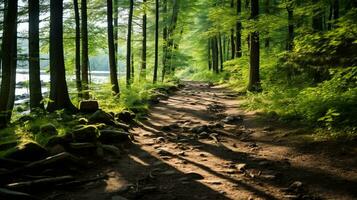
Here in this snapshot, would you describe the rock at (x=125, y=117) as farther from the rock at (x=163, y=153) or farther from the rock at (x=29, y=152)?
the rock at (x=29, y=152)

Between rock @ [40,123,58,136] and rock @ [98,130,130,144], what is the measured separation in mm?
1109

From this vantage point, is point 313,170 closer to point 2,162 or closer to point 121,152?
point 121,152

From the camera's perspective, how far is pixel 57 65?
993 cm

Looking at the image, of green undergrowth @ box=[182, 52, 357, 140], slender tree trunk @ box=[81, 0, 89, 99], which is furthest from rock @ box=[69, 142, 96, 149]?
slender tree trunk @ box=[81, 0, 89, 99]

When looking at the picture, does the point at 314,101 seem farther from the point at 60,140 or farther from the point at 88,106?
the point at 88,106

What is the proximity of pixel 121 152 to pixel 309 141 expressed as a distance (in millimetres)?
4224

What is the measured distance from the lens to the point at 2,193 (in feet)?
16.3

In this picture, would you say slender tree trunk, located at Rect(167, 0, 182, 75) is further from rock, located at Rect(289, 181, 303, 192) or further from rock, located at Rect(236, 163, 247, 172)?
rock, located at Rect(289, 181, 303, 192)

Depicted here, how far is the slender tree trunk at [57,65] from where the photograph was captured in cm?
972

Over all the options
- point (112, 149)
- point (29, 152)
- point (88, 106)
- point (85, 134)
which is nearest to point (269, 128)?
point (112, 149)

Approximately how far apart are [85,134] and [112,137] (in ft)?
3.34

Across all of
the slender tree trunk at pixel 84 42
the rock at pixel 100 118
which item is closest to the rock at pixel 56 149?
the rock at pixel 100 118

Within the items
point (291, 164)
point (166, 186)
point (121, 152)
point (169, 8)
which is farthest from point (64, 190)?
point (169, 8)

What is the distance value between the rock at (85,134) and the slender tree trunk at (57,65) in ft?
8.09
